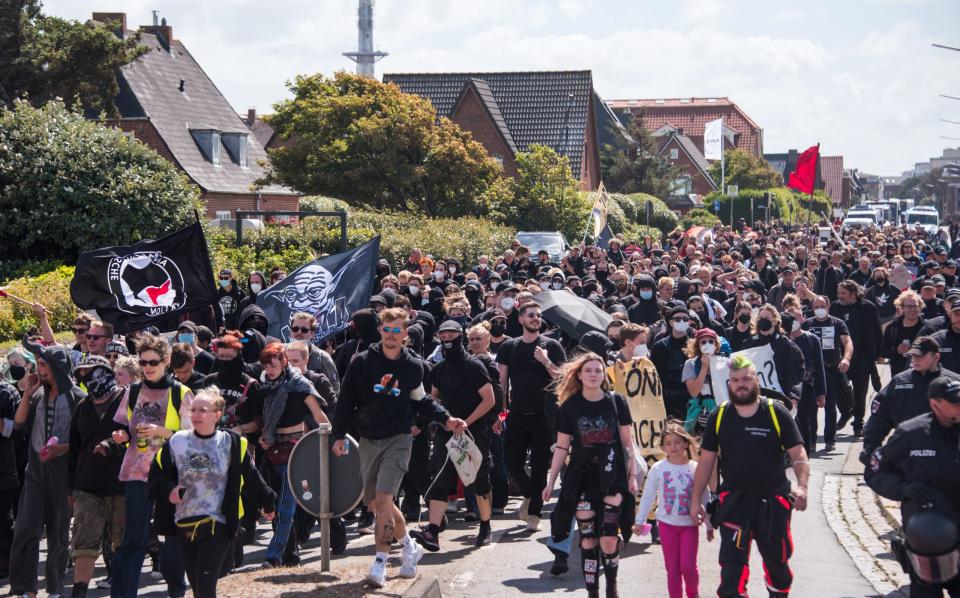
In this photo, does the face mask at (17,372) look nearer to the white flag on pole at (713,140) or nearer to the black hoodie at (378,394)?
the black hoodie at (378,394)

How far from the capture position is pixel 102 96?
34.5 meters

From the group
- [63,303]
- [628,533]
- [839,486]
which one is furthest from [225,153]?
[628,533]

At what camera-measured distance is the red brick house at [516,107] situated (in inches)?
2197

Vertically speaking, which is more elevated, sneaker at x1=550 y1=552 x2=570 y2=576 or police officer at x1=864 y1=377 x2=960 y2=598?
police officer at x1=864 y1=377 x2=960 y2=598

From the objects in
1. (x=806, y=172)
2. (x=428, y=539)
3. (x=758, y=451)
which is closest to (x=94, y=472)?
(x=428, y=539)

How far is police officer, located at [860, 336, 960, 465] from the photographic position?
830 centimetres

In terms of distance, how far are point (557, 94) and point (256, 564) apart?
49670 millimetres

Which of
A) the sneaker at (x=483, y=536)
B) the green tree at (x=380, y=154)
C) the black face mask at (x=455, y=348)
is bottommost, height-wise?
the sneaker at (x=483, y=536)

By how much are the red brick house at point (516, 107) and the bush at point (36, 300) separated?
39424 millimetres

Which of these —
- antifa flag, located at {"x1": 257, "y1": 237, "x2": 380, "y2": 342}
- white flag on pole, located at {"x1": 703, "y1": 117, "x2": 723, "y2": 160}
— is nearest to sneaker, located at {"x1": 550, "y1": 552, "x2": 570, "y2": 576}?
antifa flag, located at {"x1": 257, "y1": 237, "x2": 380, "y2": 342}

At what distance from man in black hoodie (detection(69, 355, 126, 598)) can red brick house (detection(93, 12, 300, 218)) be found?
37.4 m

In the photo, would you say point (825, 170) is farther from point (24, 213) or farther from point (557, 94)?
point (24, 213)

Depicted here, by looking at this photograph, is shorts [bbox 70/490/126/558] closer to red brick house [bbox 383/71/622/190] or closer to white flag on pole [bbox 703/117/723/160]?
red brick house [bbox 383/71/622/190]

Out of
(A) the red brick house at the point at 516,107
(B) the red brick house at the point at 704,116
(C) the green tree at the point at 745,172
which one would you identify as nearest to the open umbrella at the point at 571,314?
(A) the red brick house at the point at 516,107
